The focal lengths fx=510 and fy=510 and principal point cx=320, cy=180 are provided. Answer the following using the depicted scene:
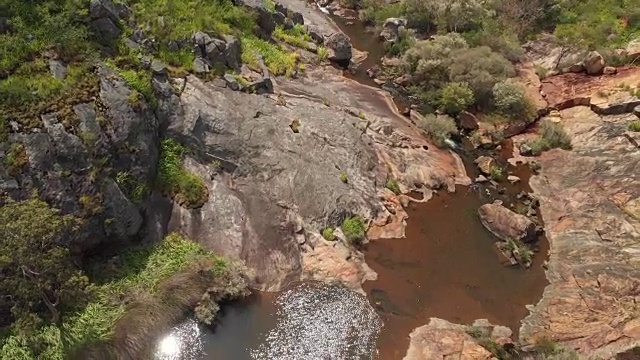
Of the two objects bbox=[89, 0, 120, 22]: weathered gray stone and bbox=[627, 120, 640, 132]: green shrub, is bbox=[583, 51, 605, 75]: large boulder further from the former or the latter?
bbox=[89, 0, 120, 22]: weathered gray stone

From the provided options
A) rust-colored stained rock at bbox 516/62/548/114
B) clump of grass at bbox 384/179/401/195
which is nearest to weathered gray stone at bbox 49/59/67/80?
clump of grass at bbox 384/179/401/195

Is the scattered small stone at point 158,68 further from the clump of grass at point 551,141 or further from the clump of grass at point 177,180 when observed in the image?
the clump of grass at point 551,141

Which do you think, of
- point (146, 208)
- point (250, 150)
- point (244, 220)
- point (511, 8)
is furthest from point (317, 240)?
point (511, 8)

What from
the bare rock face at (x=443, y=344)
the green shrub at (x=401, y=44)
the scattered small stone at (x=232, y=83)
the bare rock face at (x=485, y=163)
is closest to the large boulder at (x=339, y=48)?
the green shrub at (x=401, y=44)

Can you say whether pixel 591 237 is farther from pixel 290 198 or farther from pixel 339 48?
pixel 339 48

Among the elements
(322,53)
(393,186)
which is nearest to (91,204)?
(393,186)
